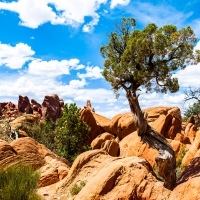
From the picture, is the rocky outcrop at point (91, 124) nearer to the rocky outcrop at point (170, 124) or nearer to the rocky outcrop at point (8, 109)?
the rocky outcrop at point (170, 124)

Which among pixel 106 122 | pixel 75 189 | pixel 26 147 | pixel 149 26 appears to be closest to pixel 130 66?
pixel 149 26

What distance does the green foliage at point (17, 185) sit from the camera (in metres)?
10.9

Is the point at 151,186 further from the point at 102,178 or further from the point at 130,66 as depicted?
the point at 130,66

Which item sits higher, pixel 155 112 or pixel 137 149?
pixel 155 112

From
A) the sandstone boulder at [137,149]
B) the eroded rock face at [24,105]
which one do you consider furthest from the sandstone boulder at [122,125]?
the eroded rock face at [24,105]

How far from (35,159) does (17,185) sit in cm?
1050

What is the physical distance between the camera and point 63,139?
33031mm

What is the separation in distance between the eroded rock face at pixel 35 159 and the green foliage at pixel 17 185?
6365 millimetres

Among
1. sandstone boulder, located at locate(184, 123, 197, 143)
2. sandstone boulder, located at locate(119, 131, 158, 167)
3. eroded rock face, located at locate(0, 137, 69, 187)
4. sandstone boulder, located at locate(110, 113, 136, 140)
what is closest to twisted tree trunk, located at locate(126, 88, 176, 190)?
eroded rock face, located at locate(0, 137, 69, 187)

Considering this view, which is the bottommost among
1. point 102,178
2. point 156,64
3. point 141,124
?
point 102,178

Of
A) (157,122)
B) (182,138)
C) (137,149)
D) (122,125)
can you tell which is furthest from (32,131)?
(182,138)

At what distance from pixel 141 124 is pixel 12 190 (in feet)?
25.4

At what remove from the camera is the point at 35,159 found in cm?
2181

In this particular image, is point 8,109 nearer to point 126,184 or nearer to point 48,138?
point 48,138
